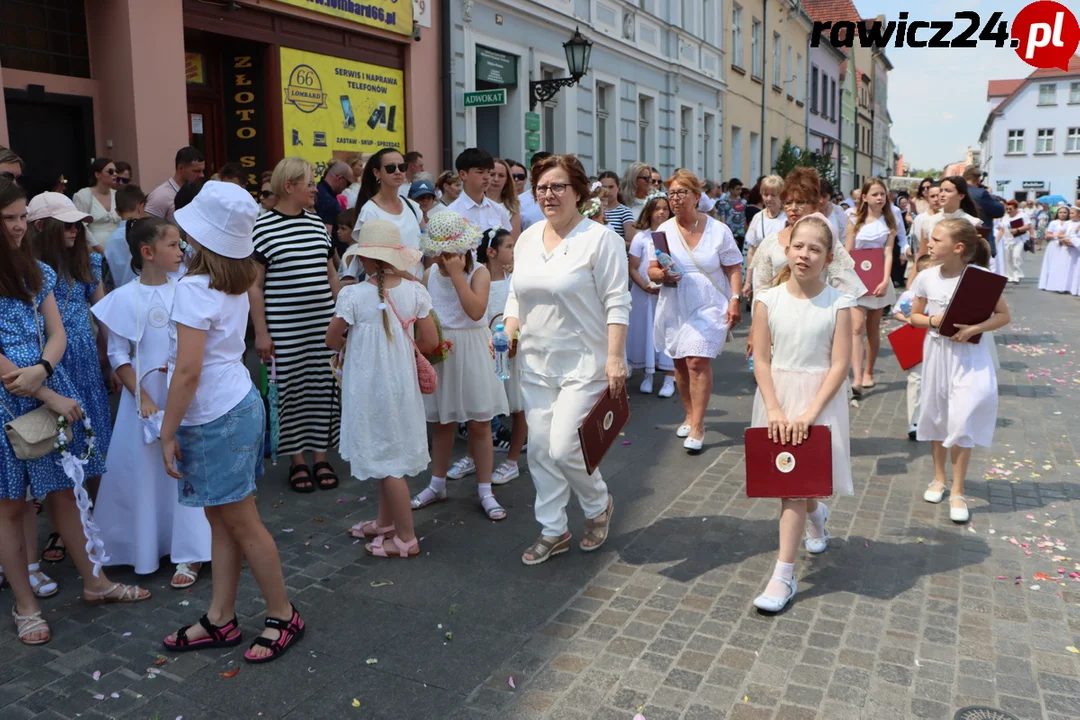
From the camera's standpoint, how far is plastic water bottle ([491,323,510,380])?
4.72 m

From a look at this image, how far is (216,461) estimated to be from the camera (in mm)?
3451

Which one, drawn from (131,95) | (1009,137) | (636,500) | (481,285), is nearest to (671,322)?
(636,500)

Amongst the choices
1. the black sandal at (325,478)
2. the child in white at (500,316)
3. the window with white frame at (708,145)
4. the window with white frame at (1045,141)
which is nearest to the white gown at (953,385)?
the child in white at (500,316)

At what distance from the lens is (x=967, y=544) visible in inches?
187

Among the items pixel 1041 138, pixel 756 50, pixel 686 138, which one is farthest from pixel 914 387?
pixel 1041 138

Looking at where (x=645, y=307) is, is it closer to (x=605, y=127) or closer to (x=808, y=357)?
(x=808, y=357)

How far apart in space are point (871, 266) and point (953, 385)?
3028 millimetres

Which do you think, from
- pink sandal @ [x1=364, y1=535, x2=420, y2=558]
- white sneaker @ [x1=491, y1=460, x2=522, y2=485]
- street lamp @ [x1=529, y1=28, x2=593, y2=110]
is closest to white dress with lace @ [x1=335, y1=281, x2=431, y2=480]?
pink sandal @ [x1=364, y1=535, x2=420, y2=558]

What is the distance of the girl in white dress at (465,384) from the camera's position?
507cm

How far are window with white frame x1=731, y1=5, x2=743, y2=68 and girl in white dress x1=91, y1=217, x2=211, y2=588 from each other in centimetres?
2563

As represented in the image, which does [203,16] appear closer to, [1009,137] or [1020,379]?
[1020,379]

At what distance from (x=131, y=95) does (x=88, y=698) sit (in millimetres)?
6517

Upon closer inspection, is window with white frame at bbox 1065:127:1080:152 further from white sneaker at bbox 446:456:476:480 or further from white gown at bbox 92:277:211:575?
white gown at bbox 92:277:211:575

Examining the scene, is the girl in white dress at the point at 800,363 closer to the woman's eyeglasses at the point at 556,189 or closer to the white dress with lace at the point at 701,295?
the woman's eyeglasses at the point at 556,189
